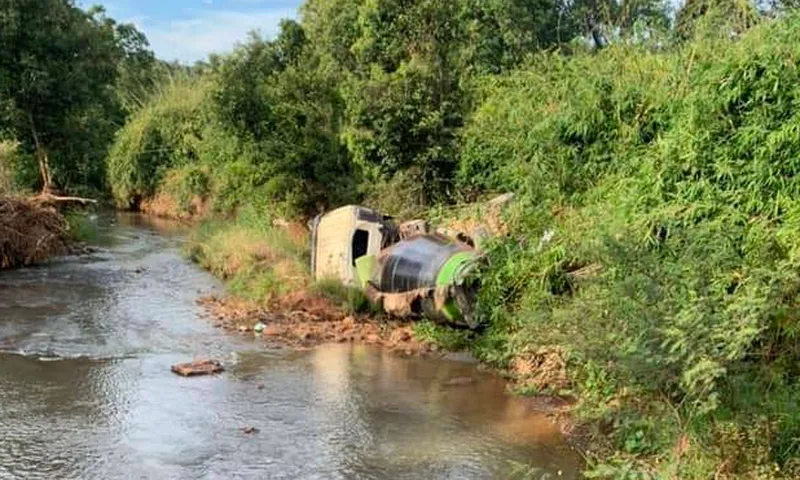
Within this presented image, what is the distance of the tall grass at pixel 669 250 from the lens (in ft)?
19.5

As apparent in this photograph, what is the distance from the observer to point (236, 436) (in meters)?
7.59

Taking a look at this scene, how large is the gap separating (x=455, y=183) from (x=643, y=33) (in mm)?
4280

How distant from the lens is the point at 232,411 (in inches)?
327

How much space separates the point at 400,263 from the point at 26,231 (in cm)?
878

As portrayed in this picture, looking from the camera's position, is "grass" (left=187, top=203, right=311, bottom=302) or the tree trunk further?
the tree trunk

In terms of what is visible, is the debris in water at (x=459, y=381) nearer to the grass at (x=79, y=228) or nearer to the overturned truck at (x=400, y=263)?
the overturned truck at (x=400, y=263)

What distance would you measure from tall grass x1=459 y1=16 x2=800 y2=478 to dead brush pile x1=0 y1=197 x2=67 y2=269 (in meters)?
9.92

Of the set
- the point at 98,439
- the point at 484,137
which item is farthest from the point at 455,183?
the point at 98,439

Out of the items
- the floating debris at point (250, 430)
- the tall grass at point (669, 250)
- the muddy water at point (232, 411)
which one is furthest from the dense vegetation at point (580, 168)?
the floating debris at point (250, 430)

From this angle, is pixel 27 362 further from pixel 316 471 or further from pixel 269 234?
pixel 269 234

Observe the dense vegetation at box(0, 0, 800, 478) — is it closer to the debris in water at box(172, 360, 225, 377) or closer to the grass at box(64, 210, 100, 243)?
the grass at box(64, 210, 100, 243)

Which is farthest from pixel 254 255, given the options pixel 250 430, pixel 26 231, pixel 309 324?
pixel 250 430

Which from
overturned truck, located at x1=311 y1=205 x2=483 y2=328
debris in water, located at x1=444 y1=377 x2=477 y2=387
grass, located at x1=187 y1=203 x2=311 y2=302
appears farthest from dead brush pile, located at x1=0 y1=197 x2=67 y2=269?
debris in water, located at x1=444 y1=377 x2=477 y2=387

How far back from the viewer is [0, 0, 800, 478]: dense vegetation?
605cm
